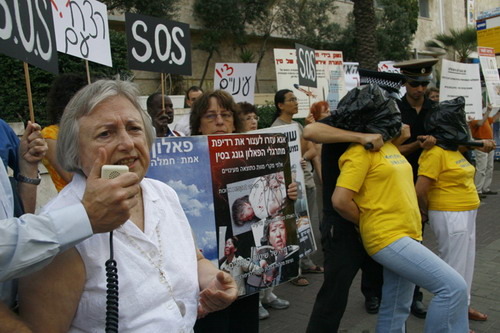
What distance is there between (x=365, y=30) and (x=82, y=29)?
10981 mm

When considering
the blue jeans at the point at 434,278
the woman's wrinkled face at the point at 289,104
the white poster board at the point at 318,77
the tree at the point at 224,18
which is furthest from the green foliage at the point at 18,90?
the tree at the point at 224,18

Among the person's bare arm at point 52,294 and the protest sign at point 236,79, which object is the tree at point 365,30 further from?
the person's bare arm at point 52,294

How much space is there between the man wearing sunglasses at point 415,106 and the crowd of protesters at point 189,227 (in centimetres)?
1

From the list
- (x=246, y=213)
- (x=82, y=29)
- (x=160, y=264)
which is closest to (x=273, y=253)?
(x=246, y=213)

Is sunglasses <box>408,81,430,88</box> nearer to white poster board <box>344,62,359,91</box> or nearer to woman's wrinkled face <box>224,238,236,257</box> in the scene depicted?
woman's wrinkled face <box>224,238,236,257</box>

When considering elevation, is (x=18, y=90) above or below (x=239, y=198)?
above

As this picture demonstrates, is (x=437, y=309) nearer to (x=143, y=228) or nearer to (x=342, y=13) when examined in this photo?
(x=143, y=228)

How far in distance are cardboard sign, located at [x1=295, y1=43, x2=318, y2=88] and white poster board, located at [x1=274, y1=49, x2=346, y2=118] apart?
1.48 feet

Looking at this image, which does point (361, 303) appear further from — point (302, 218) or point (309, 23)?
point (309, 23)

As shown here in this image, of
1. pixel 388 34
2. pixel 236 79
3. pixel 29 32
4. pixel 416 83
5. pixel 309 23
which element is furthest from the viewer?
pixel 388 34

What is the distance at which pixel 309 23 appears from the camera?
75.0 ft

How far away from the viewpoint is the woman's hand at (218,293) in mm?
1750

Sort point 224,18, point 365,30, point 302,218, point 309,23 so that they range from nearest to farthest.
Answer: point 302,218, point 365,30, point 224,18, point 309,23

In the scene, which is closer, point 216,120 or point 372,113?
point 372,113
